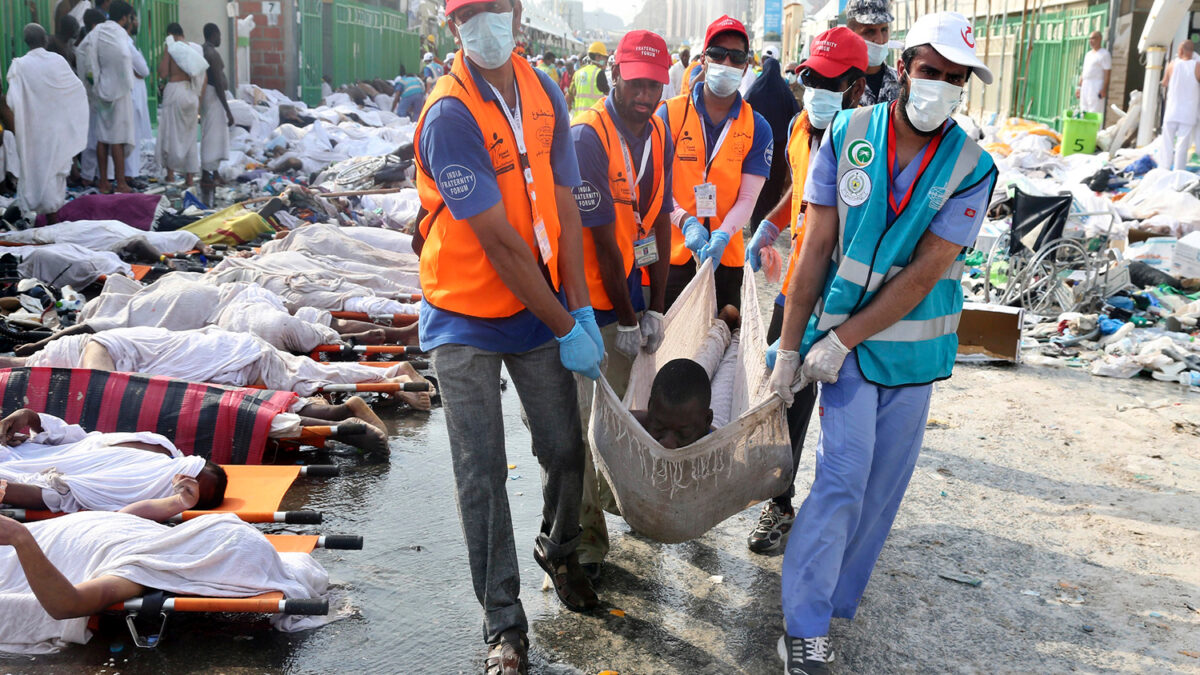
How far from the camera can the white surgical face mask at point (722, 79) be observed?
4582 millimetres

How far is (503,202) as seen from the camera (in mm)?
2914

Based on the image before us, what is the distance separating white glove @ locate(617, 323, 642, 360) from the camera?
146 inches

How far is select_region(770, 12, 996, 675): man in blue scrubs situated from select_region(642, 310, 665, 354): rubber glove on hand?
2.47 ft

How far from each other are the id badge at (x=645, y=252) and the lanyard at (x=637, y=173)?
0.16 ft

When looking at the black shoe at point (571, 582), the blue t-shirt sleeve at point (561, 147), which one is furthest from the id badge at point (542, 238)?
the black shoe at point (571, 582)

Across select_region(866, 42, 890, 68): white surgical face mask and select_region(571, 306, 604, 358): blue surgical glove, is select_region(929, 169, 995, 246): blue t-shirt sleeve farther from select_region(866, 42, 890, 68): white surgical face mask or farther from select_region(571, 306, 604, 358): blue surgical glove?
select_region(866, 42, 890, 68): white surgical face mask

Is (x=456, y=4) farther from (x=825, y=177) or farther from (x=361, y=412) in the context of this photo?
(x=361, y=412)

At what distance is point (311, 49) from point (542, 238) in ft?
67.9

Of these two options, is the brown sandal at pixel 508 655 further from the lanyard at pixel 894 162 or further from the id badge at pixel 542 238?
the lanyard at pixel 894 162

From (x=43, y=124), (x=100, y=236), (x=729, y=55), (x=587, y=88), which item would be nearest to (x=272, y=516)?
(x=729, y=55)

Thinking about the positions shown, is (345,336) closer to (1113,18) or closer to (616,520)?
(616,520)

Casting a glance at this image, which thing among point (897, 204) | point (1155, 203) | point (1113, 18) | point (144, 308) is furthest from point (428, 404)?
point (1113, 18)

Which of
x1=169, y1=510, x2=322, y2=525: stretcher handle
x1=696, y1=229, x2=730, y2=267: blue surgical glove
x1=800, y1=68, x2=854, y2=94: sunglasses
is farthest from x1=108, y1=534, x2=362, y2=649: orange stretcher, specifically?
x1=800, y1=68, x2=854, y2=94: sunglasses

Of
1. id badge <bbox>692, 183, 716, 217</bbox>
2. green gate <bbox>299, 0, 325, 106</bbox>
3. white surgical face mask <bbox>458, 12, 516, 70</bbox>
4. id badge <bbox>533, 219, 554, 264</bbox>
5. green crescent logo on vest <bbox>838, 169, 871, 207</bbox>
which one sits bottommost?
id badge <bbox>533, 219, 554, 264</bbox>
